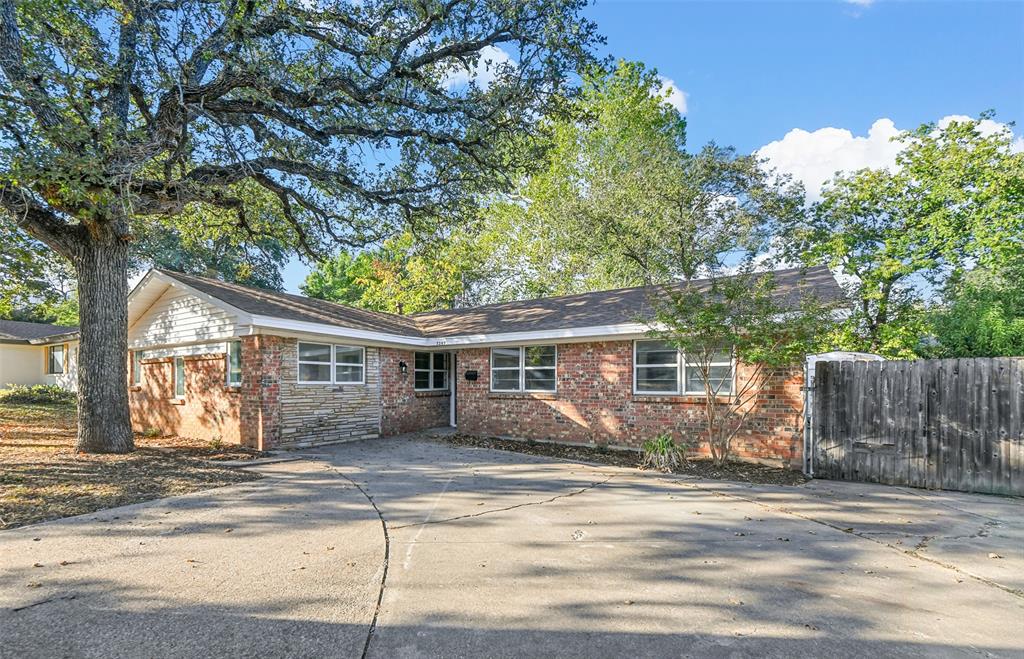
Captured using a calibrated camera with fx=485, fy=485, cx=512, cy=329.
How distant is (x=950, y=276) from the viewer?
1457 cm

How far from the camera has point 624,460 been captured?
907 cm

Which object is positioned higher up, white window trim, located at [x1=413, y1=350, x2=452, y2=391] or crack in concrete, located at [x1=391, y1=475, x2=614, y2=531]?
white window trim, located at [x1=413, y1=350, x2=452, y2=391]

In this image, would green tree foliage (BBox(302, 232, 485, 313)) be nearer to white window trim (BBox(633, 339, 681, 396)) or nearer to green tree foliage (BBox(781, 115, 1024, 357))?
white window trim (BBox(633, 339, 681, 396))

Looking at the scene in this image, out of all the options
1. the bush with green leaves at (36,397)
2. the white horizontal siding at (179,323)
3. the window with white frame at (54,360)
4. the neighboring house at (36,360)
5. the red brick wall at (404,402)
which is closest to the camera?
the white horizontal siding at (179,323)

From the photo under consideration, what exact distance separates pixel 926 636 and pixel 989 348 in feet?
44.4

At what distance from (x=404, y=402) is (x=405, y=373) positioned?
0.76 metres

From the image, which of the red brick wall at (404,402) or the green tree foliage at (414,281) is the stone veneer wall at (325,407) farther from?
the green tree foliage at (414,281)

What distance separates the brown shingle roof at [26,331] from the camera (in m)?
23.5

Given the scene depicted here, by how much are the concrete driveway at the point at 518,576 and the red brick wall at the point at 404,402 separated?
19.1 feet

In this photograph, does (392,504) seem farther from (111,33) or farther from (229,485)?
(111,33)

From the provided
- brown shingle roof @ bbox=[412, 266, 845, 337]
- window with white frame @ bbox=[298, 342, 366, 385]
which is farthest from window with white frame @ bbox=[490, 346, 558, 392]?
window with white frame @ bbox=[298, 342, 366, 385]

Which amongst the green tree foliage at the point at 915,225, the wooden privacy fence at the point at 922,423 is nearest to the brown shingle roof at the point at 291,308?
the wooden privacy fence at the point at 922,423

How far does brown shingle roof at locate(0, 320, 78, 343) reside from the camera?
924 inches

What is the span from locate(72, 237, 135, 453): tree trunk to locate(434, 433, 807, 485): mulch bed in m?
6.24
